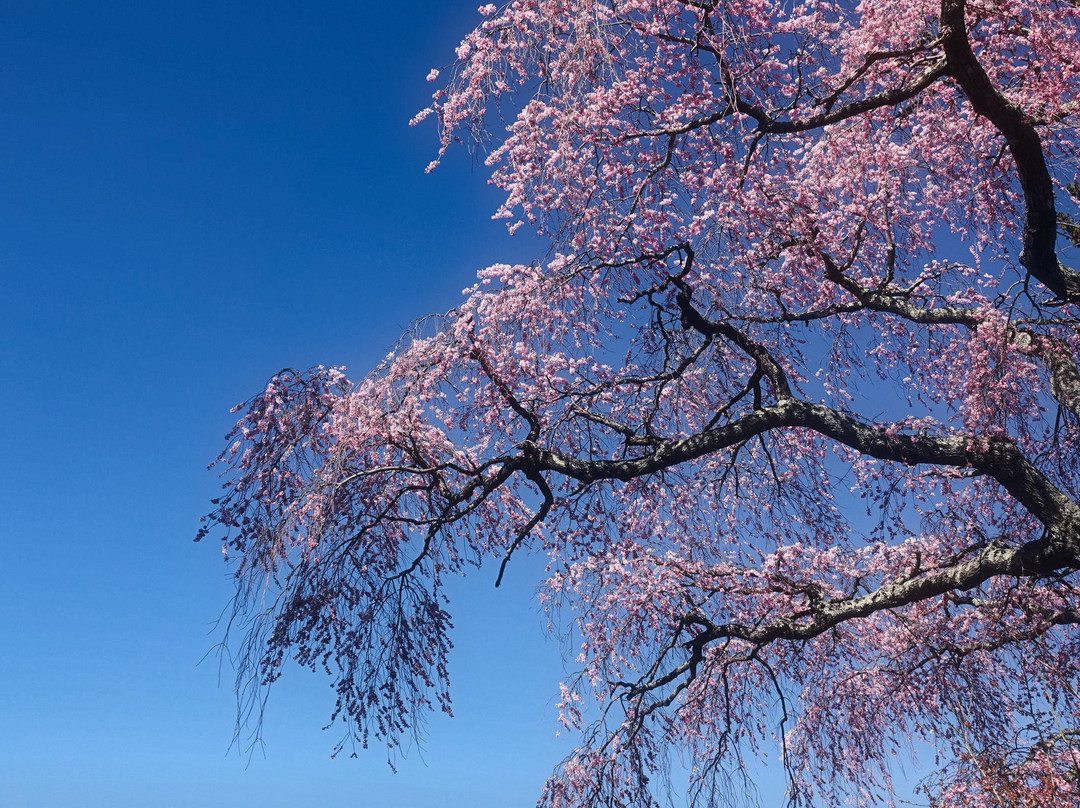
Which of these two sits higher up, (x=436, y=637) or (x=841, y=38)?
(x=841, y=38)

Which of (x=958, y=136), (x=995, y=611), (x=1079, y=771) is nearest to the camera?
(x=1079, y=771)

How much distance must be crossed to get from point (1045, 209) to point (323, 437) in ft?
24.0

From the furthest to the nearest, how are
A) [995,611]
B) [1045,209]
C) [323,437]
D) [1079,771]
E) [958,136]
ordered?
[958,136] → [995,611] → [323,437] → [1045,209] → [1079,771]

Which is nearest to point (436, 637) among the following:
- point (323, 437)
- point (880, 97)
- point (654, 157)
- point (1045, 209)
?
point (323, 437)

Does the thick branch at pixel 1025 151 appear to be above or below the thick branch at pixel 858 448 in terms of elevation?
above

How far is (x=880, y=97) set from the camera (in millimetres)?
7395

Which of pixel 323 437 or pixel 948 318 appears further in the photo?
pixel 948 318

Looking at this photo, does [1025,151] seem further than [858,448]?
No

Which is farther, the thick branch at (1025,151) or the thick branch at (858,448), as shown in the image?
the thick branch at (858,448)

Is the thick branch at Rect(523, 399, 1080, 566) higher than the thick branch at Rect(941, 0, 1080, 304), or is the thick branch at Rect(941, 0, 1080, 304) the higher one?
the thick branch at Rect(941, 0, 1080, 304)

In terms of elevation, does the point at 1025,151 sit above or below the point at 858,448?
above

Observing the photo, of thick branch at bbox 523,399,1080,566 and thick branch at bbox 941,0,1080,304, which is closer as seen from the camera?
thick branch at bbox 941,0,1080,304

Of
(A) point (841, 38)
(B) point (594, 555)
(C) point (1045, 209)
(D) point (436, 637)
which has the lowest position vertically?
→ (D) point (436, 637)

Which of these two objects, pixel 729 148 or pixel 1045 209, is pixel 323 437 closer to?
pixel 729 148
